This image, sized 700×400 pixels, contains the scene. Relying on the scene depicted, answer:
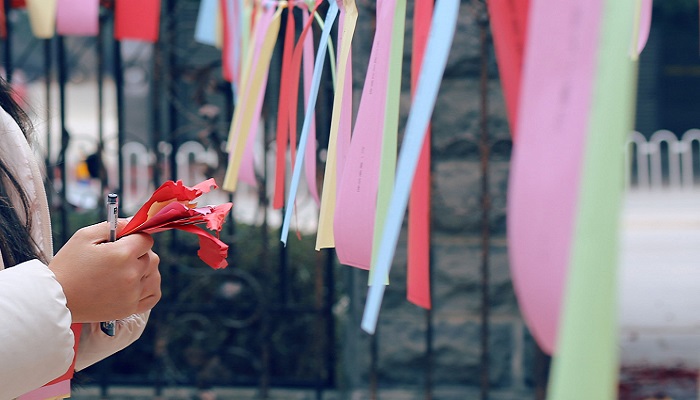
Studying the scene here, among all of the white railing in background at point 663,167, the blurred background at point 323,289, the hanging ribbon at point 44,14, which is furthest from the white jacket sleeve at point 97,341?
the white railing in background at point 663,167

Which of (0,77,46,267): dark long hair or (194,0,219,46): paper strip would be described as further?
(194,0,219,46): paper strip

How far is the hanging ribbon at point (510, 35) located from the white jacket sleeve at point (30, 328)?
0.59m

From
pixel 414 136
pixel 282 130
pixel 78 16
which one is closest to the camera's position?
pixel 414 136

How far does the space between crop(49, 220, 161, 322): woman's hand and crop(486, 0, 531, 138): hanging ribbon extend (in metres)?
0.56

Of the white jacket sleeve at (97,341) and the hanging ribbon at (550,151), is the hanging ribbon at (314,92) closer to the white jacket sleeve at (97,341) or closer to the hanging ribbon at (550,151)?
the white jacket sleeve at (97,341)

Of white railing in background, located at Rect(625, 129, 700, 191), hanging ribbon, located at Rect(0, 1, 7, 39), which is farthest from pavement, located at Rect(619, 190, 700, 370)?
hanging ribbon, located at Rect(0, 1, 7, 39)

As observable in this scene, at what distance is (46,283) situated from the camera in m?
1.09

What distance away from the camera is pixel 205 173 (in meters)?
3.16

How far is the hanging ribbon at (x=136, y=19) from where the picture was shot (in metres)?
2.82

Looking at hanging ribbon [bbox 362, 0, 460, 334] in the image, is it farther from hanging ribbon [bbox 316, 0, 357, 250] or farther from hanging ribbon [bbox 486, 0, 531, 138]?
hanging ribbon [bbox 316, 0, 357, 250]

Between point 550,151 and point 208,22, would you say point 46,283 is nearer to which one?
point 550,151

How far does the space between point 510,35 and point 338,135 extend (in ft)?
1.27

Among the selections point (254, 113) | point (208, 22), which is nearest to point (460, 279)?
point (208, 22)

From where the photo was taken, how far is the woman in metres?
1.06
